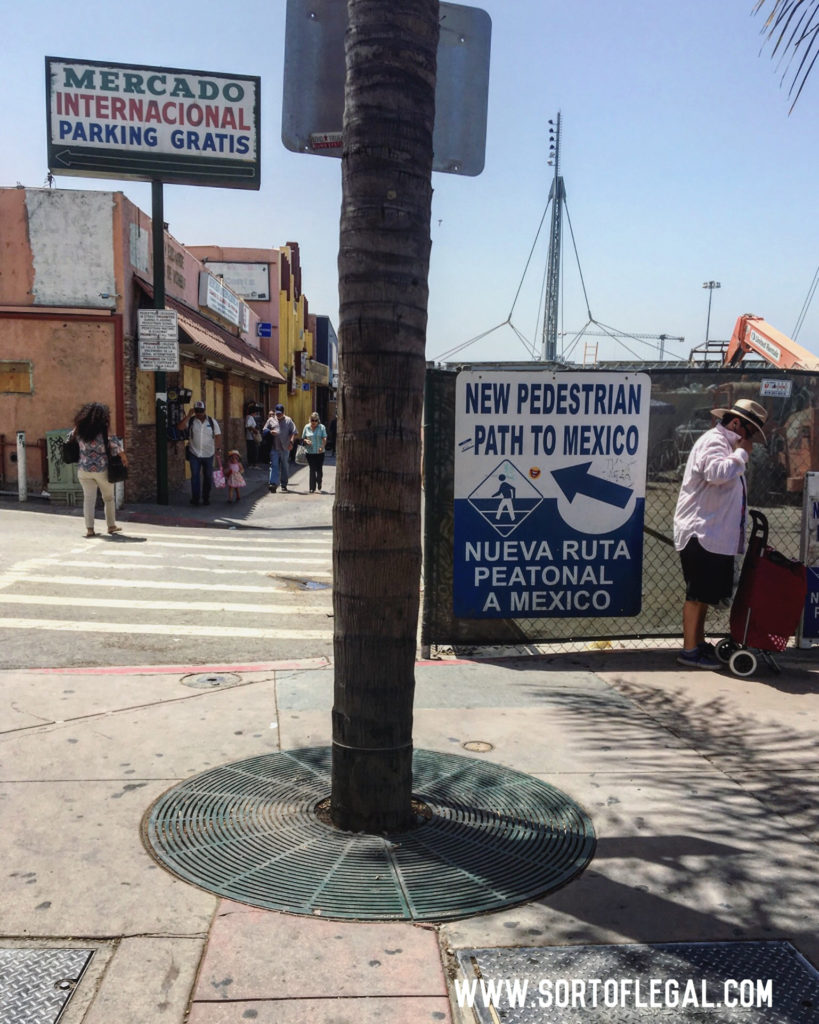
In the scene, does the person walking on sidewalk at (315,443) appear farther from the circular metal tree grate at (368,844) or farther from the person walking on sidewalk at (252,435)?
the circular metal tree grate at (368,844)

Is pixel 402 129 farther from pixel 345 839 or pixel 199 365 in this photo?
pixel 199 365

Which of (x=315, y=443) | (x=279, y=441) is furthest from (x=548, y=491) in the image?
(x=279, y=441)

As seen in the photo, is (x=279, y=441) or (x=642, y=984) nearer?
(x=642, y=984)

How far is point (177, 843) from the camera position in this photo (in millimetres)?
3564

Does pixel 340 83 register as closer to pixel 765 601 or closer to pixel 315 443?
pixel 765 601

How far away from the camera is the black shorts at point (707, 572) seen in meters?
6.07

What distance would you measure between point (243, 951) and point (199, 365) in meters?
20.4

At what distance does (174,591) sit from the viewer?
8.97 meters

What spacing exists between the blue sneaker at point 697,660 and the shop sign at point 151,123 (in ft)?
42.7

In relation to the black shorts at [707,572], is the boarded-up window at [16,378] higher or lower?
higher

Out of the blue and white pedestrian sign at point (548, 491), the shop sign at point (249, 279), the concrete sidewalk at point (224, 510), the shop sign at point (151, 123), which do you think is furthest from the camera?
the shop sign at point (249, 279)

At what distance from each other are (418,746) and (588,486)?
8.28 feet

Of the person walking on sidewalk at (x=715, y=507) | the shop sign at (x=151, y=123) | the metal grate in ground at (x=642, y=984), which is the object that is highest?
the shop sign at (x=151, y=123)

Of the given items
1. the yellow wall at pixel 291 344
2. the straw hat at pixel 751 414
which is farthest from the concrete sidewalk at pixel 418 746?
the yellow wall at pixel 291 344
